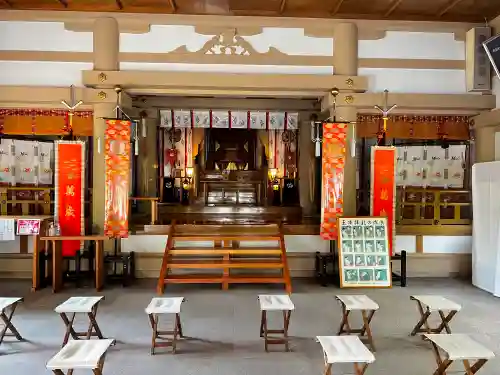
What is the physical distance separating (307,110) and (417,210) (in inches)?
129

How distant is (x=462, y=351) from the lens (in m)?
3.00

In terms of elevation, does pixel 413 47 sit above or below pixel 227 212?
above

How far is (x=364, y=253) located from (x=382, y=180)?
124cm

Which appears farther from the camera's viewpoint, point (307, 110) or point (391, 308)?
point (307, 110)

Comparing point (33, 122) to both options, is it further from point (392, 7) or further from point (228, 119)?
point (392, 7)

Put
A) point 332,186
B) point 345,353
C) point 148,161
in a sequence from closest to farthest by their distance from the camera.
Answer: point 345,353 → point 332,186 → point 148,161

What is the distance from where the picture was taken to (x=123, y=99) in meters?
6.77

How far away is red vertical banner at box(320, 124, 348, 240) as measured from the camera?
6.66 metres

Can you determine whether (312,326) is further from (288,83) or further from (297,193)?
(297,193)

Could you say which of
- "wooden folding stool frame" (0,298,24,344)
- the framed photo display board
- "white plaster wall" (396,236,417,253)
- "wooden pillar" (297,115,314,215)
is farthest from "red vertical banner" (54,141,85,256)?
"white plaster wall" (396,236,417,253)

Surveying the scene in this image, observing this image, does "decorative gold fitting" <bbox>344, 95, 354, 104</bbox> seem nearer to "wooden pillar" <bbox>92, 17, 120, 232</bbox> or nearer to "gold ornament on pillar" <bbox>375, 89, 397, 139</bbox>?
"gold ornament on pillar" <bbox>375, 89, 397, 139</bbox>

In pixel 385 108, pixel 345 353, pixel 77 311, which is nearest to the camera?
pixel 345 353

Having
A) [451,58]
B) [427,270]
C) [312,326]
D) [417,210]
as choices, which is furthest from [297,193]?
[312,326]

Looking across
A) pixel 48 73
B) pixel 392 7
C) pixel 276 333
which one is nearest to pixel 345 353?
pixel 276 333
